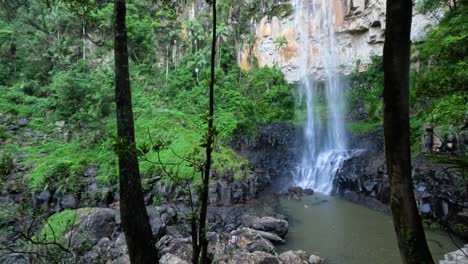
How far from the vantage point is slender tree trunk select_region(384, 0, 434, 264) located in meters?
1.97

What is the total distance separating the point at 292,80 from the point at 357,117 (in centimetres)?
655

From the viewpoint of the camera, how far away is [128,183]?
288cm

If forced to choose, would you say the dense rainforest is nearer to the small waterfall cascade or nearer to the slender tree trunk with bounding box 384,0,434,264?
the slender tree trunk with bounding box 384,0,434,264

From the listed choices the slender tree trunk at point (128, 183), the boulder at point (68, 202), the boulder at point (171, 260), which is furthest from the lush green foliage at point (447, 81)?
the boulder at point (68, 202)

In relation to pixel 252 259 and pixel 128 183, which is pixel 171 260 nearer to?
pixel 252 259

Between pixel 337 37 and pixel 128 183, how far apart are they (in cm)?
2163

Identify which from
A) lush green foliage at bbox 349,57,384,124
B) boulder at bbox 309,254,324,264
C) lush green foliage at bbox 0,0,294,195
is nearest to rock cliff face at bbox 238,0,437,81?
lush green foliage at bbox 349,57,384,124

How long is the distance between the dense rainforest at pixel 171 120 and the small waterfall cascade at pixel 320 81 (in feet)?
1.27

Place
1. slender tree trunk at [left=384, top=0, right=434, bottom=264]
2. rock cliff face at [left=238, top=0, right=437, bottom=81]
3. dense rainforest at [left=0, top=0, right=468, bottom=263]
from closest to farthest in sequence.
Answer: slender tree trunk at [left=384, top=0, right=434, bottom=264], dense rainforest at [left=0, top=0, right=468, bottom=263], rock cliff face at [left=238, top=0, right=437, bottom=81]

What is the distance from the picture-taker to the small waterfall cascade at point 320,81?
1839cm

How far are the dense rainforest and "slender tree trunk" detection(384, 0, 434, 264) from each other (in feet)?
0.80

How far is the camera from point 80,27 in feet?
70.3

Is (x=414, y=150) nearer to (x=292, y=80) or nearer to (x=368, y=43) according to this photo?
(x=368, y=43)

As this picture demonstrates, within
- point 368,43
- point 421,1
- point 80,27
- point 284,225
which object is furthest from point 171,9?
point 80,27
